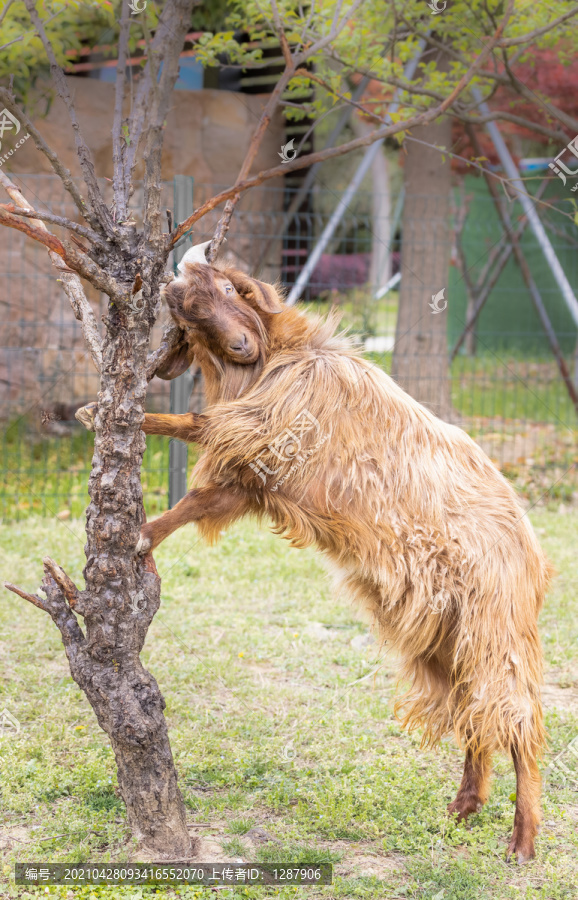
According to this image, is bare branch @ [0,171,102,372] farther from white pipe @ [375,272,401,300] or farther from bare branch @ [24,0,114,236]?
white pipe @ [375,272,401,300]

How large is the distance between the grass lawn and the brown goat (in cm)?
28

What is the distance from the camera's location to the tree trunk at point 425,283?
789 centimetres

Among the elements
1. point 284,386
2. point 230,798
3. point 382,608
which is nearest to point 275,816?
point 230,798

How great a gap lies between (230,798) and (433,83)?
4872 millimetres

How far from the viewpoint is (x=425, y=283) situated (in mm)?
8062

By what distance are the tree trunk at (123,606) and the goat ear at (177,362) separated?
0.49m

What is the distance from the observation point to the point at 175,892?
8.59 ft

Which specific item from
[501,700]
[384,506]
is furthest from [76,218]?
[501,700]

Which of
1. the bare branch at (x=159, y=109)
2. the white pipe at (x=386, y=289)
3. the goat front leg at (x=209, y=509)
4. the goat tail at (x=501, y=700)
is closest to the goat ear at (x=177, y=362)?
the goat front leg at (x=209, y=509)

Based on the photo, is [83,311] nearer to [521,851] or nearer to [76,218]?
[521,851]

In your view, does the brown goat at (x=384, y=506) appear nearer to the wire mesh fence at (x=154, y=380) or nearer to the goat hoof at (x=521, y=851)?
the goat hoof at (x=521, y=851)

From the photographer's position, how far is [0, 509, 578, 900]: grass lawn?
2818 millimetres

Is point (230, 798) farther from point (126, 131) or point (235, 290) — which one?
point (126, 131)

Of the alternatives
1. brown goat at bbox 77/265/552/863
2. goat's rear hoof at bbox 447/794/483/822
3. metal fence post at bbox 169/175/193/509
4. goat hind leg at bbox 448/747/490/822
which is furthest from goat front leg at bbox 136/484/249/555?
metal fence post at bbox 169/175/193/509
